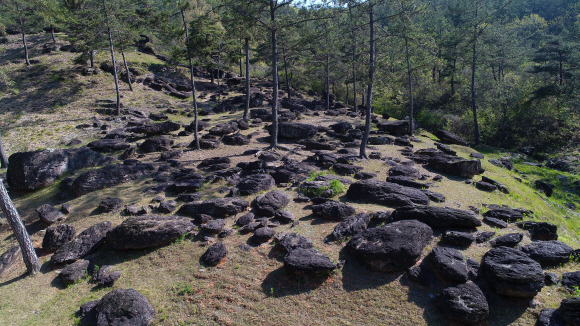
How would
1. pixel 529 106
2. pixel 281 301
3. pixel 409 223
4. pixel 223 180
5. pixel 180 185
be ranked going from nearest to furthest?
pixel 281 301 < pixel 409 223 < pixel 180 185 < pixel 223 180 < pixel 529 106

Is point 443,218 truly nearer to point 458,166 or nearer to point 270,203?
point 270,203

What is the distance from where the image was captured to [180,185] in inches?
566

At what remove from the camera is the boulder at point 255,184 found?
45.8 ft

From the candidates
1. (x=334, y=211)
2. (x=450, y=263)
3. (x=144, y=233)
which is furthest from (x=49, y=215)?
(x=450, y=263)

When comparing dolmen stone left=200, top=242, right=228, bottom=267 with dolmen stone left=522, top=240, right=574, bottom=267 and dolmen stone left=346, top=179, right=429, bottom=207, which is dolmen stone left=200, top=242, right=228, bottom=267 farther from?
dolmen stone left=522, top=240, right=574, bottom=267

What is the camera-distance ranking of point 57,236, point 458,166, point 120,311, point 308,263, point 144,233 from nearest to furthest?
1. point 120,311
2. point 308,263
3. point 144,233
4. point 57,236
5. point 458,166

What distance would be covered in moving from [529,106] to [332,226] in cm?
3613

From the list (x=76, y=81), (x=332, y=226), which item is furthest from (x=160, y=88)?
(x=332, y=226)

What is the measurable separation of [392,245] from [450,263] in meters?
1.56

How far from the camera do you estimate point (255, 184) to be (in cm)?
1416

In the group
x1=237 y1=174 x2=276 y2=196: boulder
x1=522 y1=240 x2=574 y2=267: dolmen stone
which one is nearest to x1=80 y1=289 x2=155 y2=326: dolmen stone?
x1=237 y1=174 x2=276 y2=196: boulder

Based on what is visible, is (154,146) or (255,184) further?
(154,146)

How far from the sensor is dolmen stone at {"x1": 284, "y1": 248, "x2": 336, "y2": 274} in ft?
27.2

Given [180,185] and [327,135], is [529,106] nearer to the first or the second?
[327,135]
